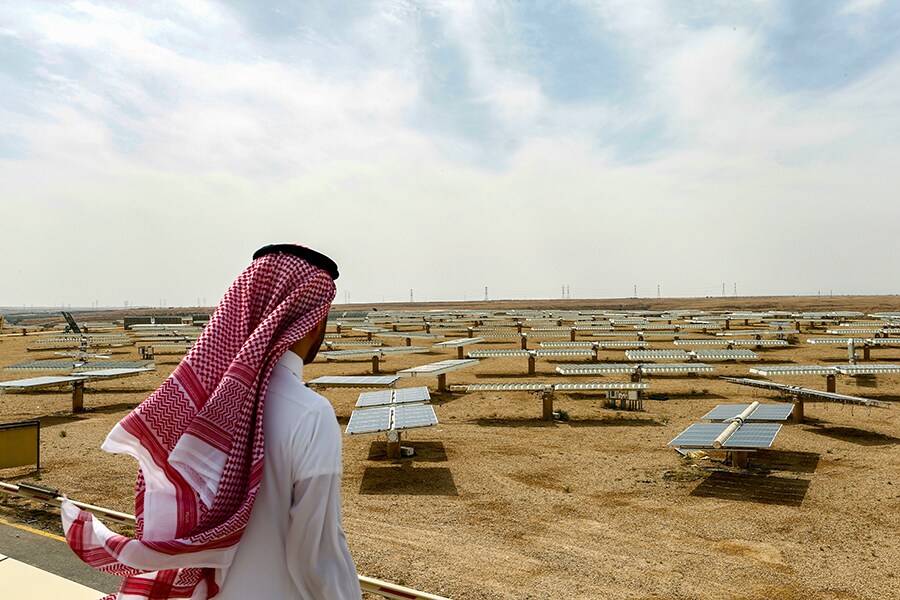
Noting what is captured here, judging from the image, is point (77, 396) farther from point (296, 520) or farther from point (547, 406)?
point (296, 520)

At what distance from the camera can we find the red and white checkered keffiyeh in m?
2.15

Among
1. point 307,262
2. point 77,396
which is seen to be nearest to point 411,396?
point 77,396

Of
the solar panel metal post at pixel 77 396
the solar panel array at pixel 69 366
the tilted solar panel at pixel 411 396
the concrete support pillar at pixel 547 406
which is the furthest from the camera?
the solar panel array at pixel 69 366

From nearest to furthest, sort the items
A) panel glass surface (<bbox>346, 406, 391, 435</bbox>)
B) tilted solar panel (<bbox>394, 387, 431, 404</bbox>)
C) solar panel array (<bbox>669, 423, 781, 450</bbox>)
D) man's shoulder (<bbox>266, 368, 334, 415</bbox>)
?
man's shoulder (<bbox>266, 368, 334, 415</bbox>), solar panel array (<bbox>669, 423, 781, 450</bbox>), panel glass surface (<bbox>346, 406, 391, 435</bbox>), tilted solar panel (<bbox>394, 387, 431, 404</bbox>)

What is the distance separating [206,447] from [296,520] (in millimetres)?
443

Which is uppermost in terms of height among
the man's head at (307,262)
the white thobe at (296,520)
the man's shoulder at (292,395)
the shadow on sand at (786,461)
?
the man's head at (307,262)

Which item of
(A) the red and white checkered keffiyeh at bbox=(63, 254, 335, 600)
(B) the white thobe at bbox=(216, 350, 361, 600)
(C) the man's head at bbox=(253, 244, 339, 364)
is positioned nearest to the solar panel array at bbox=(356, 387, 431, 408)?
(C) the man's head at bbox=(253, 244, 339, 364)

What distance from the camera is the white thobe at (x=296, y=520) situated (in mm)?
2121

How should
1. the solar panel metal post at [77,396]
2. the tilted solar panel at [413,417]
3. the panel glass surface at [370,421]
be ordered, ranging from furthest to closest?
1. the solar panel metal post at [77,396]
2. the tilted solar panel at [413,417]
3. the panel glass surface at [370,421]

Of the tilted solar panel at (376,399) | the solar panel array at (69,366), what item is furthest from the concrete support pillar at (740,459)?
the solar panel array at (69,366)

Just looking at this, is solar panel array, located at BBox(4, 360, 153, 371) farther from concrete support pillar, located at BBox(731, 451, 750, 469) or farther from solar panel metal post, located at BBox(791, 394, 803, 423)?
solar panel metal post, located at BBox(791, 394, 803, 423)

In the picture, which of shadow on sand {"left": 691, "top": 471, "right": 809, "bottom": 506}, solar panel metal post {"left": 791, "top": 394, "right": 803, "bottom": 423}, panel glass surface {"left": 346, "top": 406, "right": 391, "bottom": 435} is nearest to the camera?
shadow on sand {"left": 691, "top": 471, "right": 809, "bottom": 506}

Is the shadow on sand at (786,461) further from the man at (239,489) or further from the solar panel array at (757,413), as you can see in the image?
the man at (239,489)

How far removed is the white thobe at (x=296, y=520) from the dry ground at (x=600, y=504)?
19.5ft
